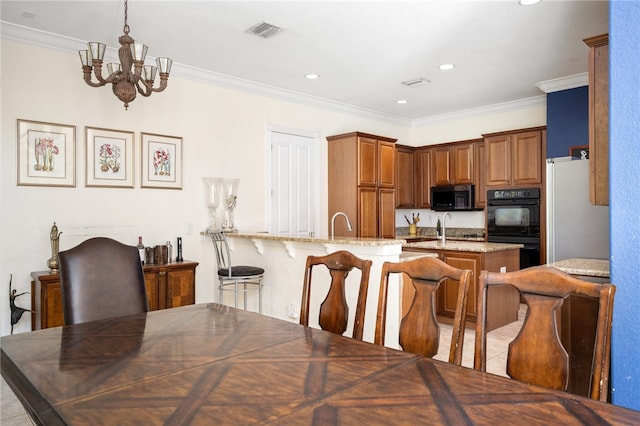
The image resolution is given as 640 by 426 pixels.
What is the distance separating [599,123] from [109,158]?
3.81 metres

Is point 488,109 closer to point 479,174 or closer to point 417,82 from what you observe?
point 479,174

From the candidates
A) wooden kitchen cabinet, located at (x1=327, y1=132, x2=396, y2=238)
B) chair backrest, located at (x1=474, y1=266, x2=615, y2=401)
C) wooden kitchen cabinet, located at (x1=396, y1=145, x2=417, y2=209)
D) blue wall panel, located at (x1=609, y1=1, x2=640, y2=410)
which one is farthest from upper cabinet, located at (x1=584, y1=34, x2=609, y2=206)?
wooden kitchen cabinet, located at (x1=396, y1=145, x2=417, y2=209)

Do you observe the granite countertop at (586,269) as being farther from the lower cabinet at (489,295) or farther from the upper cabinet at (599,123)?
the lower cabinet at (489,295)

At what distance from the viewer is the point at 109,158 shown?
3.94m

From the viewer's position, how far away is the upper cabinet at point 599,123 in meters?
2.30

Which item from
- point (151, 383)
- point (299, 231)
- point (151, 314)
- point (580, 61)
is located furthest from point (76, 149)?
point (580, 61)

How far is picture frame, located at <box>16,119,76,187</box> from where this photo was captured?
346 centimetres

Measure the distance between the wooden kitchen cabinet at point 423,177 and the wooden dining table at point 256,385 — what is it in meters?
5.31

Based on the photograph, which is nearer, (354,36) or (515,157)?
(354,36)

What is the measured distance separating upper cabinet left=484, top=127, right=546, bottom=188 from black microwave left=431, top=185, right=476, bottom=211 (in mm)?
425

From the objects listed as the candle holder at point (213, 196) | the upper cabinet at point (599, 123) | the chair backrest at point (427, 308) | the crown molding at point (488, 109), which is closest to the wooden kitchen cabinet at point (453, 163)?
the crown molding at point (488, 109)

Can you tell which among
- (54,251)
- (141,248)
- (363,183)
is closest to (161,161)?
(141,248)

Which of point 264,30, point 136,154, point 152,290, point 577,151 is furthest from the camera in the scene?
point 577,151

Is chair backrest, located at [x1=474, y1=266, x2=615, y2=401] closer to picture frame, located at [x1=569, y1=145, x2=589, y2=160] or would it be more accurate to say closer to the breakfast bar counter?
the breakfast bar counter
